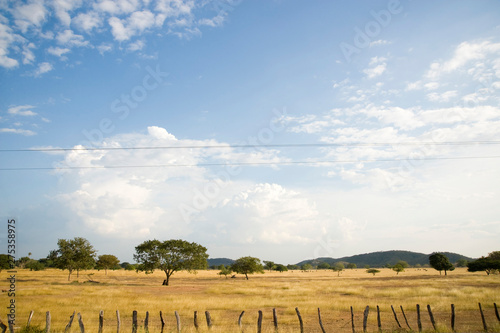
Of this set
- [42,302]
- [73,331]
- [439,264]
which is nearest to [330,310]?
[73,331]

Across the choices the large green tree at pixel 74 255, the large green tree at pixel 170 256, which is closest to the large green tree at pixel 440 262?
the large green tree at pixel 170 256

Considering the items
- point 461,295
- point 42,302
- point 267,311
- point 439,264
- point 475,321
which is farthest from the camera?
point 439,264

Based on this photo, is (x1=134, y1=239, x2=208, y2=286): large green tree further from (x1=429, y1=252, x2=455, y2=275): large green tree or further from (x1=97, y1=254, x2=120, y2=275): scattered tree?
(x1=429, y1=252, x2=455, y2=275): large green tree

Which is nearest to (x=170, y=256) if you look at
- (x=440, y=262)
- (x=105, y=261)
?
(x=105, y=261)

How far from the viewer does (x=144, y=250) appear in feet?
191

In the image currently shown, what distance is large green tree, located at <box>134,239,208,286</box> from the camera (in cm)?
5675

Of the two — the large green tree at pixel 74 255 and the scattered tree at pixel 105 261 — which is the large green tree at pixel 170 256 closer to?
the large green tree at pixel 74 255

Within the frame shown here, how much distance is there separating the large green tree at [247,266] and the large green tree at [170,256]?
21961 millimetres

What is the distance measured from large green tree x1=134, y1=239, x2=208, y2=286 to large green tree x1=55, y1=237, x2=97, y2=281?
467 inches

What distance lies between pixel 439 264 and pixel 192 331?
81.1m

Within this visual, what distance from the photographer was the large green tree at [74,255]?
60.5 m

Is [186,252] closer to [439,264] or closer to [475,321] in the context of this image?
[475,321]

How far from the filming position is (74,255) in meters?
61.6

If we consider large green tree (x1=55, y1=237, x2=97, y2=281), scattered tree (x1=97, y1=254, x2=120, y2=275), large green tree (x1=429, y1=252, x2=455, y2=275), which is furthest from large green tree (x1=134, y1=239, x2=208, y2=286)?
large green tree (x1=429, y1=252, x2=455, y2=275)
